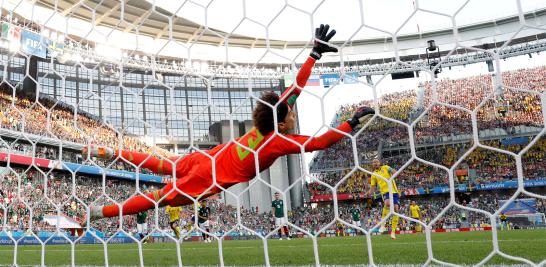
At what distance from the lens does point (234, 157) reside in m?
2.80

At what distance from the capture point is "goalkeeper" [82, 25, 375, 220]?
2.37m

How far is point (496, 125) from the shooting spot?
59.9 feet

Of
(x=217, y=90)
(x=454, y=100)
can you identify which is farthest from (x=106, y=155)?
(x=217, y=90)

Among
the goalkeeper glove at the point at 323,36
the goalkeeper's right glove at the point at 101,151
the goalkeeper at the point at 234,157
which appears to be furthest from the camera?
the goalkeeper's right glove at the point at 101,151

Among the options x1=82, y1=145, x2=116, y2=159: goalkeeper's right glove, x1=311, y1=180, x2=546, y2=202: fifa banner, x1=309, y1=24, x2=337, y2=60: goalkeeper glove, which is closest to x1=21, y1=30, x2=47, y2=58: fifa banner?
x1=82, y1=145, x2=116, y2=159: goalkeeper's right glove

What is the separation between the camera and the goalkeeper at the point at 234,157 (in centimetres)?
237

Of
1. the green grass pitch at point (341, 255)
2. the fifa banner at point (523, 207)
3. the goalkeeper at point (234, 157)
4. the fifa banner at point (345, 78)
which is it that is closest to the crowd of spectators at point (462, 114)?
the fifa banner at point (345, 78)

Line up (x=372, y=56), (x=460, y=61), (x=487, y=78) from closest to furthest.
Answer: (x=487, y=78) → (x=460, y=61) → (x=372, y=56)

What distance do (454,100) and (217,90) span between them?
17402 millimetres

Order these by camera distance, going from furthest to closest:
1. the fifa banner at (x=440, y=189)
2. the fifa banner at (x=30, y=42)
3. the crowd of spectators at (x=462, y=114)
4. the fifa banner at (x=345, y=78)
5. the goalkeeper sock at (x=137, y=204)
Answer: the fifa banner at (x=440, y=189) < the crowd of spectators at (x=462, y=114) < the fifa banner at (x=30, y=42) < the goalkeeper sock at (x=137, y=204) < the fifa banner at (x=345, y=78)

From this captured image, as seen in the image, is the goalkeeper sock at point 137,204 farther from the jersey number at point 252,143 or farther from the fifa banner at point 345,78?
the fifa banner at point 345,78

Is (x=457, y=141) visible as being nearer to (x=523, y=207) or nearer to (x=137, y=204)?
(x=523, y=207)

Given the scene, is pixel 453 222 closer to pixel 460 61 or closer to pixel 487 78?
pixel 487 78

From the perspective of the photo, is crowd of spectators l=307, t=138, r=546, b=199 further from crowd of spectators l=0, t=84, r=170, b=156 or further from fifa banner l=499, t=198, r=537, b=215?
crowd of spectators l=0, t=84, r=170, b=156
